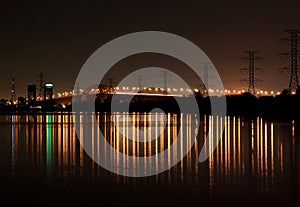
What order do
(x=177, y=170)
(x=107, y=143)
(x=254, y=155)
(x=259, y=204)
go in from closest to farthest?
(x=259, y=204), (x=177, y=170), (x=254, y=155), (x=107, y=143)

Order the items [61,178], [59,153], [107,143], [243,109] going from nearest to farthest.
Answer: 1. [61,178]
2. [59,153]
3. [107,143]
4. [243,109]

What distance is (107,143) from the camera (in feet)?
84.7

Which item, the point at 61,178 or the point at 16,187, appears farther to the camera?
the point at 61,178

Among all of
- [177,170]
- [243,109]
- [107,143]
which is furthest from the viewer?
[243,109]

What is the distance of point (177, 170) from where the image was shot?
1638cm

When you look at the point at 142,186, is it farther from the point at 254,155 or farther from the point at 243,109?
the point at 243,109

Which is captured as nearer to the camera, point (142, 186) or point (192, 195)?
point (192, 195)

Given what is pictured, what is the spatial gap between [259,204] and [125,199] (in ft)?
9.56

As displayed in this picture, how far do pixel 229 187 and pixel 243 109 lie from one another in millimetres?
82271

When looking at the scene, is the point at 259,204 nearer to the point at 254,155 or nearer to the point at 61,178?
the point at 61,178

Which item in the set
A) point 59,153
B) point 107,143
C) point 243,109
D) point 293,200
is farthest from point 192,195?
point 243,109

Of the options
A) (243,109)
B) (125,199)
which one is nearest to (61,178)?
(125,199)

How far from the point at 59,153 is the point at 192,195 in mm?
10313

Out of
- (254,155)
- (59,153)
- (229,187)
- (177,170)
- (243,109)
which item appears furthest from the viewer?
(243,109)
